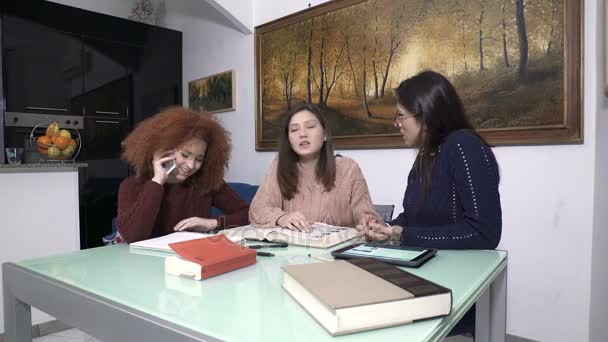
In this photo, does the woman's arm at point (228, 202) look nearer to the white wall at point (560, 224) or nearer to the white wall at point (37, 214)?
the white wall at point (37, 214)

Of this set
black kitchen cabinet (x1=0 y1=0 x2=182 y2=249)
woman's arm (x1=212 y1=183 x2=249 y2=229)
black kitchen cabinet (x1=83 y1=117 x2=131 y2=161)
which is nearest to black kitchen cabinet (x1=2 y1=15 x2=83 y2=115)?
black kitchen cabinet (x1=0 y1=0 x2=182 y2=249)

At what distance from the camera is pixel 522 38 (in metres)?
1.99

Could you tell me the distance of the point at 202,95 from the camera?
401 cm

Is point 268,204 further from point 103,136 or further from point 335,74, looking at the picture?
point 103,136

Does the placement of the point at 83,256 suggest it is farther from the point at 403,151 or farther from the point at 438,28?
the point at 438,28

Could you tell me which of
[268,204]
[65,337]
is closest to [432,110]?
[268,204]

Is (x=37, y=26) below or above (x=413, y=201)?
above

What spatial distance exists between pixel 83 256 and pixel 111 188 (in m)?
3.03

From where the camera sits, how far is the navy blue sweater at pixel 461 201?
1.06 m

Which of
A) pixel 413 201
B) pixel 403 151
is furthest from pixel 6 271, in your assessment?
pixel 403 151

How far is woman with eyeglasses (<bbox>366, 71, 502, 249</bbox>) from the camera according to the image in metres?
1.06

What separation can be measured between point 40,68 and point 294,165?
115 inches

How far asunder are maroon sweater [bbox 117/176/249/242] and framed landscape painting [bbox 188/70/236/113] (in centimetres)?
198

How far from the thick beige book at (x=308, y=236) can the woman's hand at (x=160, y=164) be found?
413 mm
